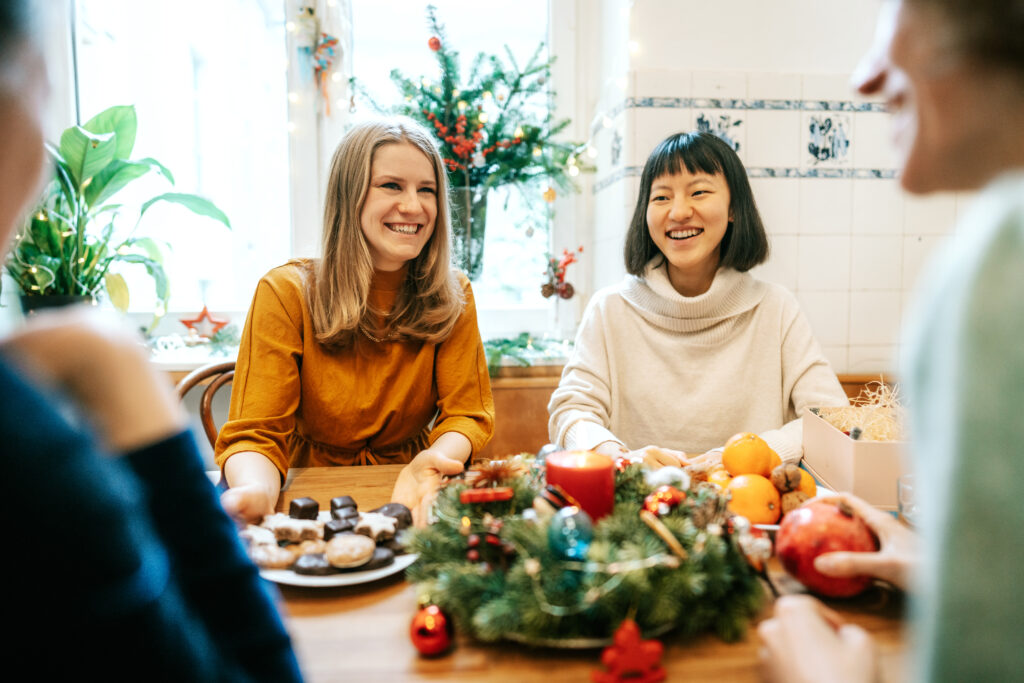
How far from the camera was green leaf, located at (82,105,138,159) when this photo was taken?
6.90ft

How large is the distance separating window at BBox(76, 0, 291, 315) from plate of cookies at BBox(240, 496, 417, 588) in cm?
197

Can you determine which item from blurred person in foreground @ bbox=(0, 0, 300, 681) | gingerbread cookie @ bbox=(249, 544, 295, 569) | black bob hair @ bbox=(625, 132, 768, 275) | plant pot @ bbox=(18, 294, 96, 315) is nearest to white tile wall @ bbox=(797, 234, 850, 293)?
black bob hair @ bbox=(625, 132, 768, 275)

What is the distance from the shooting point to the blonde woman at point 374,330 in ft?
4.48

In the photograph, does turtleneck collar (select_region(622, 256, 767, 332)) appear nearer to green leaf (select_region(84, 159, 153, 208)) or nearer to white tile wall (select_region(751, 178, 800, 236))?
white tile wall (select_region(751, 178, 800, 236))

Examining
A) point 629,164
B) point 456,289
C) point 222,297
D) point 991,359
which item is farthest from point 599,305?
point 222,297

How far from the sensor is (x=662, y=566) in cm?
59

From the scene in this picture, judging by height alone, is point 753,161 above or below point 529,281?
above

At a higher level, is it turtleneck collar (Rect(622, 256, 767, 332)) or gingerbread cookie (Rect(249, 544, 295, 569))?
turtleneck collar (Rect(622, 256, 767, 332))

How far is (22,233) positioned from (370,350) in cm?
135

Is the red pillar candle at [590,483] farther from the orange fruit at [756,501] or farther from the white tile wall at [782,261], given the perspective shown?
the white tile wall at [782,261]

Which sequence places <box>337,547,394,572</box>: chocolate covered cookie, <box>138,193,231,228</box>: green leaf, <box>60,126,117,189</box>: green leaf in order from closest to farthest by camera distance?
<box>337,547,394,572</box>: chocolate covered cookie → <box>60,126,117,189</box>: green leaf → <box>138,193,231,228</box>: green leaf

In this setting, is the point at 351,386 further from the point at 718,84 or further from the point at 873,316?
the point at 873,316

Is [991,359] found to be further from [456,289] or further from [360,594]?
[456,289]

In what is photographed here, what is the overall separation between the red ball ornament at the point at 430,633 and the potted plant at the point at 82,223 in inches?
75.9
